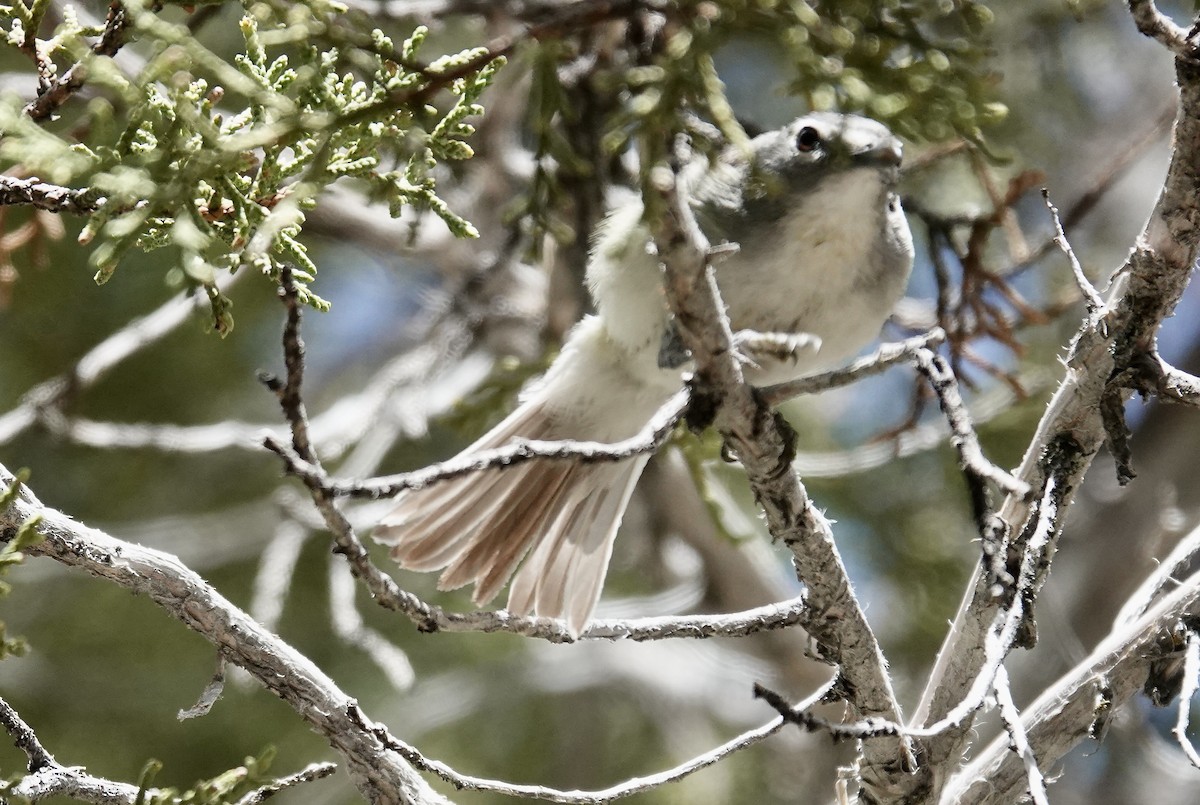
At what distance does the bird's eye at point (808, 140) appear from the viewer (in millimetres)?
2875

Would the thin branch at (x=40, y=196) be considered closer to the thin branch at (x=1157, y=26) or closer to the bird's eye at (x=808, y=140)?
the thin branch at (x=1157, y=26)

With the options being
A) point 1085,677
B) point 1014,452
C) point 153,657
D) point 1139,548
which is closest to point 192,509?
point 153,657

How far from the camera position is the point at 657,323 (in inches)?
111

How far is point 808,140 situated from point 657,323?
0.60 meters

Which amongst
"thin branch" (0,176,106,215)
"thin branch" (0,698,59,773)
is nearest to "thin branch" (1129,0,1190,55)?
"thin branch" (0,176,106,215)

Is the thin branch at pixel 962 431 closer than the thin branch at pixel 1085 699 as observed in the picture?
Yes

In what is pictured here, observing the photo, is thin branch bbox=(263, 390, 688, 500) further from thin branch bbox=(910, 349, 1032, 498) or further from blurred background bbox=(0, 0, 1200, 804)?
blurred background bbox=(0, 0, 1200, 804)

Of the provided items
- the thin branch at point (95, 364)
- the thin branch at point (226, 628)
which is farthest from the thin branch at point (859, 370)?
the thin branch at point (95, 364)

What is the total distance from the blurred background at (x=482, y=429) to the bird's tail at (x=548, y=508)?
306 mm

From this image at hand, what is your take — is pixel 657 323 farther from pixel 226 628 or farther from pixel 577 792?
pixel 226 628

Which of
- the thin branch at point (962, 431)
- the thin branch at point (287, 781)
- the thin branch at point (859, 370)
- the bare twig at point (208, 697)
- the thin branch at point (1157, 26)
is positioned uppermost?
the thin branch at point (1157, 26)

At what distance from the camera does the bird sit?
8.68 feet

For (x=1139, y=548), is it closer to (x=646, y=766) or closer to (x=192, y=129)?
(x=646, y=766)

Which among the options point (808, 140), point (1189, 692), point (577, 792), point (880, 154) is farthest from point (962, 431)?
point (808, 140)
